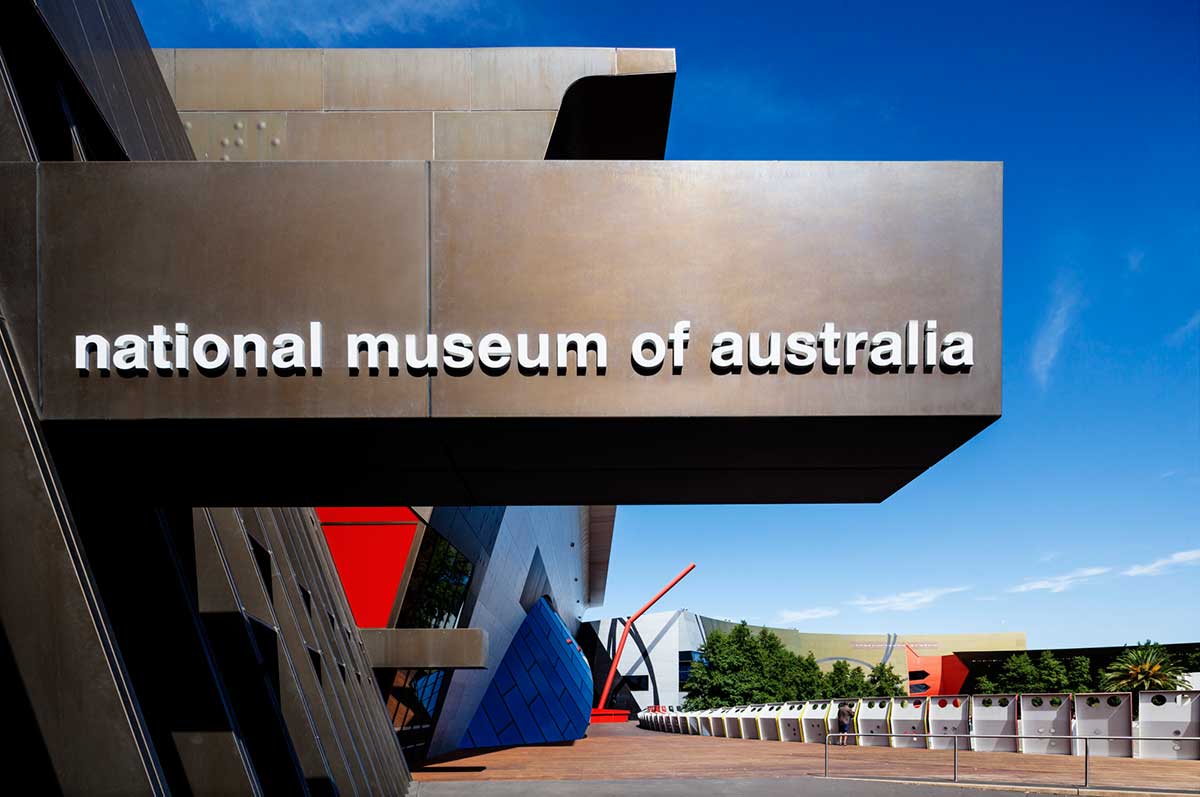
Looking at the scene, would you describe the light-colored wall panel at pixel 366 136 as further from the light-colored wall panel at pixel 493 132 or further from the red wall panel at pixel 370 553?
the red wall panel at pixel 370 553

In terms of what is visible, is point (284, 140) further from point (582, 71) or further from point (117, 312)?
point (117, 312)

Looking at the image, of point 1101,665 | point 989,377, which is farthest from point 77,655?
point 1101,665

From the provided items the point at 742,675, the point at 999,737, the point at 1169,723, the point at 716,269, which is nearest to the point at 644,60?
the point at 716,269

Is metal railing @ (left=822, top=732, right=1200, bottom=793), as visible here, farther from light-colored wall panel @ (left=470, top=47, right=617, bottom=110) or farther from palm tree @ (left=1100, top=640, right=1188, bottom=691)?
palm tree @ (left=1100, top=640, right=1188, bottom=691)

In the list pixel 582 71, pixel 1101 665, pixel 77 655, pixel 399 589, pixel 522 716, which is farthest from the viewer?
pixel 1101 665

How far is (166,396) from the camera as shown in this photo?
568 cm

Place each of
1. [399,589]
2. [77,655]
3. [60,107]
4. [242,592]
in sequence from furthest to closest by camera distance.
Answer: [399,589], [242,592], [60,107], [77,655]

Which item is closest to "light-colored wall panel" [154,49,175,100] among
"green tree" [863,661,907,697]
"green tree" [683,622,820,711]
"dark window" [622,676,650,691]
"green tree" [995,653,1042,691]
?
"green tree" [683,622,820,711]

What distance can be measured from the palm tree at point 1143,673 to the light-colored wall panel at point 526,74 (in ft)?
201

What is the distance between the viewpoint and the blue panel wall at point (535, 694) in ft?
118

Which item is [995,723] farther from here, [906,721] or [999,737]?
[906,721]

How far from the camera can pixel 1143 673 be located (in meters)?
62.3

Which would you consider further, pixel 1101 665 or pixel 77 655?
pixel 1101 665

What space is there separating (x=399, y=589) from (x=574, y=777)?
6439 millimetres
